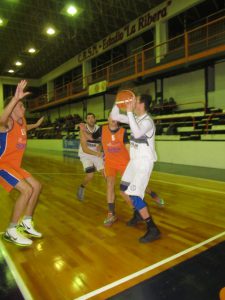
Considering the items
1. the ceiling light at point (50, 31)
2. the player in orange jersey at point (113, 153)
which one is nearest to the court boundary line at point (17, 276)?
the player in orange jersey at point (113, 153)

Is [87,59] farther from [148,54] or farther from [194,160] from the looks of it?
[194,160]

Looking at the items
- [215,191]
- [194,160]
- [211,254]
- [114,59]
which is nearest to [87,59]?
[114,59]

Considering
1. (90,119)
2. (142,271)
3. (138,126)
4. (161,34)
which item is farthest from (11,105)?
(161,34)

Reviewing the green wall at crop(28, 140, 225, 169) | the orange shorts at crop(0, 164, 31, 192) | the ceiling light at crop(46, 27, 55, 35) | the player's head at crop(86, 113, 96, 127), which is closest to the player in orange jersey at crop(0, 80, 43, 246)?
the orange shorts at crop(0, 164, 31, 192)

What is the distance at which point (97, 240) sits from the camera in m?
3.40

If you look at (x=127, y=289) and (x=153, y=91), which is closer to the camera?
(x=127, y=289)

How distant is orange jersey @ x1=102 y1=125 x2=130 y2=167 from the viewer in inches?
160

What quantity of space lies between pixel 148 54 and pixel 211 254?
48.6 feet

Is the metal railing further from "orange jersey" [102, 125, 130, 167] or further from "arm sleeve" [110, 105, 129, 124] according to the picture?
"arm sleeve" [110, 105, 129, 124]

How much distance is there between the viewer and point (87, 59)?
810 inches

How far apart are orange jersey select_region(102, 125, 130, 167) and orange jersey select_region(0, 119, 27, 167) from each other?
119cm

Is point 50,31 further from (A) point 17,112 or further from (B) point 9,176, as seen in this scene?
(B) point 9,176

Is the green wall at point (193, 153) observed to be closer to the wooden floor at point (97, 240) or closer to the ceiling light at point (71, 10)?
the wooden floor at point (97, 240)

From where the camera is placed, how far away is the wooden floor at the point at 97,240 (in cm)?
248
